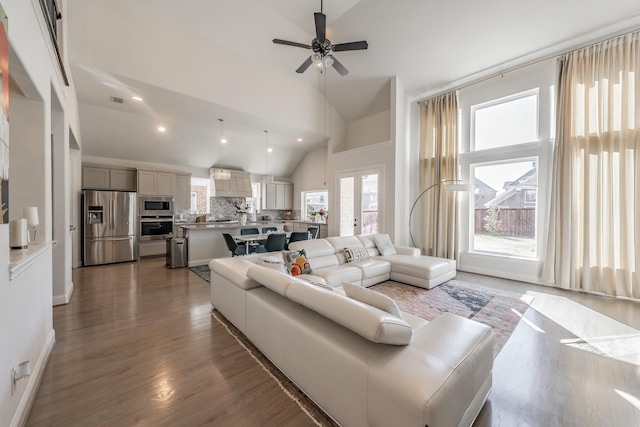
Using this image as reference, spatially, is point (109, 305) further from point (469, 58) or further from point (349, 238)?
point (469, 58)

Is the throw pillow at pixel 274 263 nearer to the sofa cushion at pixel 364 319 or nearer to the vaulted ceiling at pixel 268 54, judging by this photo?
the sofa cushion at pixel 364 319

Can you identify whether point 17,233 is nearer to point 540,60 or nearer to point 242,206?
point 242,206

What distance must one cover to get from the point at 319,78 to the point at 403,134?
250 centimetres

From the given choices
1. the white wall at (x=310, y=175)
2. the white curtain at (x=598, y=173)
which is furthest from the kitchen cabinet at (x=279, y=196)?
the white curtain at (x=598, y=173)

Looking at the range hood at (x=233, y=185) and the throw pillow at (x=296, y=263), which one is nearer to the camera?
the throw pillow at (x=296, y=263)

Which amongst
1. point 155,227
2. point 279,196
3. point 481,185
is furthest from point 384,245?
point 155,227

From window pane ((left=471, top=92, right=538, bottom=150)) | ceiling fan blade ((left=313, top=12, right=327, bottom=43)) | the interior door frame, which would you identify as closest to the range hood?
the interior door frame

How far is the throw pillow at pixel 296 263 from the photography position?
11.3 ft

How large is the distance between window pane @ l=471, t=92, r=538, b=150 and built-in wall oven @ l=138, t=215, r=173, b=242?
7.92 meters

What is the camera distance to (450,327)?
5.42ft

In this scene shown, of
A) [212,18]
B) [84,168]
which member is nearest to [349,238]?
[212,18]

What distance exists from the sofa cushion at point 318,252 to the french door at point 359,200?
7.22 feet

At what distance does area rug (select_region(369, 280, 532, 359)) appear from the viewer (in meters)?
3.00

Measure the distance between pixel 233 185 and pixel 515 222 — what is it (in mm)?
7613
